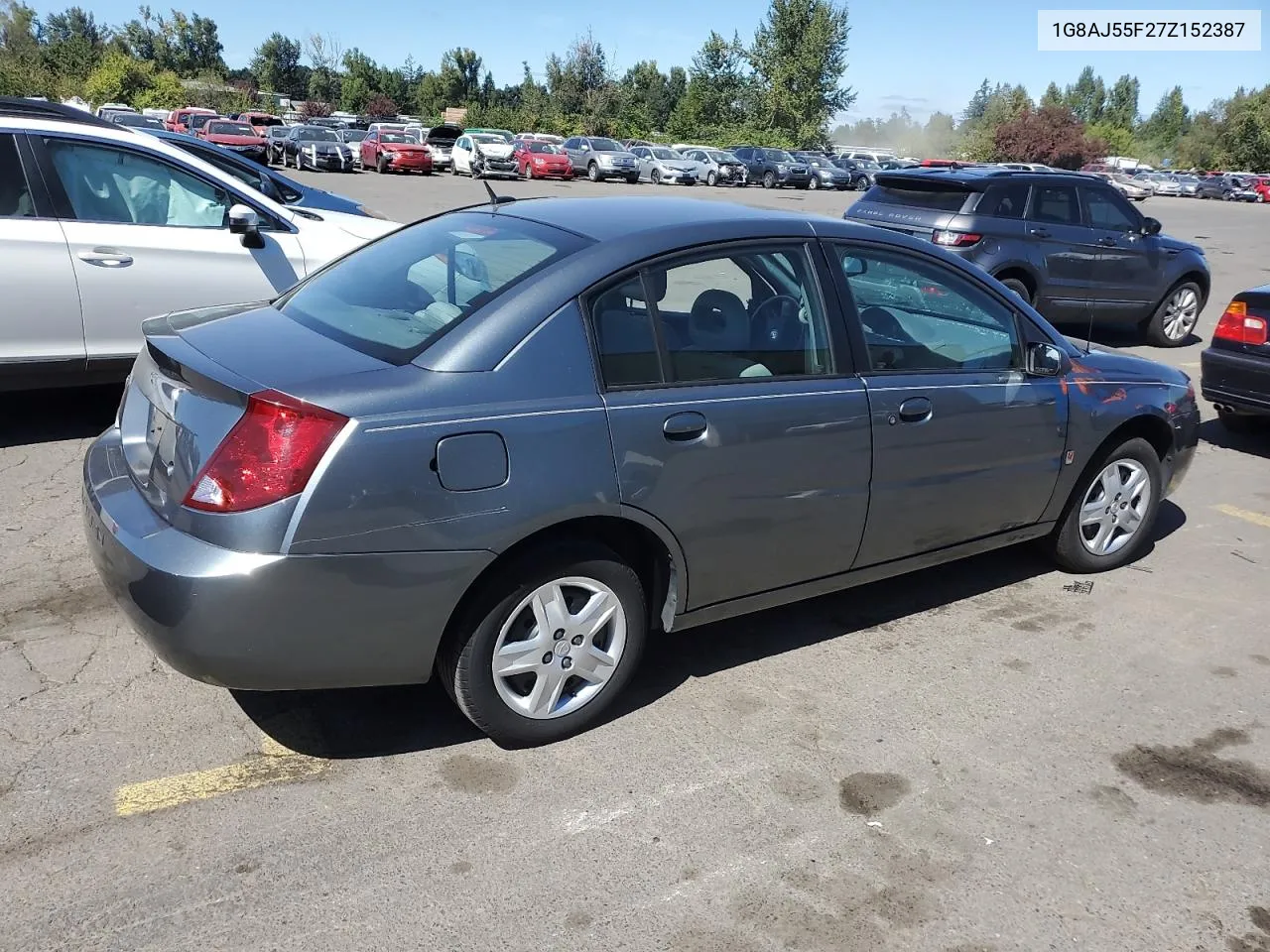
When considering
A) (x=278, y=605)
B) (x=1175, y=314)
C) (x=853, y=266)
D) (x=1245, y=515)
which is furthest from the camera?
(x=1175, y=314)

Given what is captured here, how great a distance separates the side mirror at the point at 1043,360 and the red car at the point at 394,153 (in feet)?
118

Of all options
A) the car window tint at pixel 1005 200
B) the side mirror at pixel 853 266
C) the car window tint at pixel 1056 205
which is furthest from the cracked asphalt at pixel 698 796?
the car window tint at pixel 1056 205

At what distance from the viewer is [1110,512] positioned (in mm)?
5043

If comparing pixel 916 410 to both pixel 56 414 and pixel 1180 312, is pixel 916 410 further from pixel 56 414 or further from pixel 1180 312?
pixel 1180 312

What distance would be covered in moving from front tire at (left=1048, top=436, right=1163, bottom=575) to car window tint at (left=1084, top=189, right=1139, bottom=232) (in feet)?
22.0

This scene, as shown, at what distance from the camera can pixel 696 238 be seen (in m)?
3.68

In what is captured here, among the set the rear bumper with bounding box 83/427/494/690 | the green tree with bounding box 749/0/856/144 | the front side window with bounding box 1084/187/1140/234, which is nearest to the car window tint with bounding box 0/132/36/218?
the rear bumper with bounding box 83/427/494/690

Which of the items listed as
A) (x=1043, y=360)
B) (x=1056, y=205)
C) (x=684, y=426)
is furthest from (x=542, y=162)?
(x=684, y=426)

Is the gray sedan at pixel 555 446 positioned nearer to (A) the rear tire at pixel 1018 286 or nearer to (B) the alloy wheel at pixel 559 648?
(B) the alloy wheel at pixel 559 648

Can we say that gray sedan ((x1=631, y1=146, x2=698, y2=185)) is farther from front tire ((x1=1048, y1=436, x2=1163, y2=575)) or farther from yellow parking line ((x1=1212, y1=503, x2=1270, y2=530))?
front tire ((x1=1048, y1=436, x2=1163, y2=575))

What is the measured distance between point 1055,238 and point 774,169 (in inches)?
1309

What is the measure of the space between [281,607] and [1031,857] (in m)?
2.18

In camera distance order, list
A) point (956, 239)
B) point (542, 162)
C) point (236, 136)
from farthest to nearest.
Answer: point (542, 162) < point (236, 136) < point (956, 239)

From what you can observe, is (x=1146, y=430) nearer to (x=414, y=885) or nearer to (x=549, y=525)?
(x=549, y=525)
